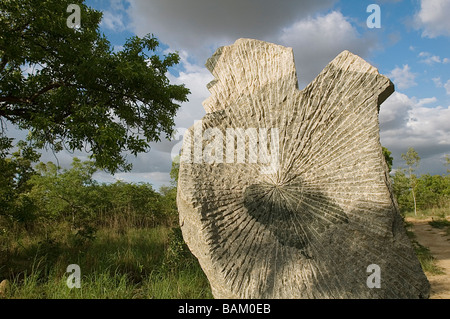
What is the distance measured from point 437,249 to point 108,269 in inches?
305

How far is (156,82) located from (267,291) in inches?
226

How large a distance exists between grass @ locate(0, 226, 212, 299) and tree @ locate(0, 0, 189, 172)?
5.16ft

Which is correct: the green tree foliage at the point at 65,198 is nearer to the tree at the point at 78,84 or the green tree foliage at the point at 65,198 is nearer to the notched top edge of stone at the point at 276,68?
the tree at the point at 78,84

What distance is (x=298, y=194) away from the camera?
9.14 ft

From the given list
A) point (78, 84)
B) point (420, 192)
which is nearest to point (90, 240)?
point (78, 84)

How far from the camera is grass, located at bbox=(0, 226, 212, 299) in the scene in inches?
149

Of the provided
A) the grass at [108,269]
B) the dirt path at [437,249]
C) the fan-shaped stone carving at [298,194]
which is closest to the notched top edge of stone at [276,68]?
the fan-shaped stone carving at [298,194]

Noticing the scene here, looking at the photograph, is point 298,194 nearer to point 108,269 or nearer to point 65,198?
point 108,269

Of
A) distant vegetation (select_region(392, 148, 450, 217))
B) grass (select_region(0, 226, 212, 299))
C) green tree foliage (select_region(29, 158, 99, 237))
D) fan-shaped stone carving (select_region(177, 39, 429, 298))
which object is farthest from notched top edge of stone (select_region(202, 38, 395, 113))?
distant vegetation (select_region(392, 148, 450, 217))

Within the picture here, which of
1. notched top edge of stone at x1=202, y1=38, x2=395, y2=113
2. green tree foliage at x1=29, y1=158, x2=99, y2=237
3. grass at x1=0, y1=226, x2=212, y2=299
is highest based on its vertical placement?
notched top edge of stone at x1=202, y1=38, x2=395, y2=113

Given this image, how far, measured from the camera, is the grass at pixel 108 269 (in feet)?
12.4

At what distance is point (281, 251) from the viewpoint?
265cm

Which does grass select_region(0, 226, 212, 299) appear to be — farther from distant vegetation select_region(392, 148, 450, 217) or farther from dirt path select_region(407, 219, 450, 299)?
distant vegetation select_region(392, 148, 450, 217)
